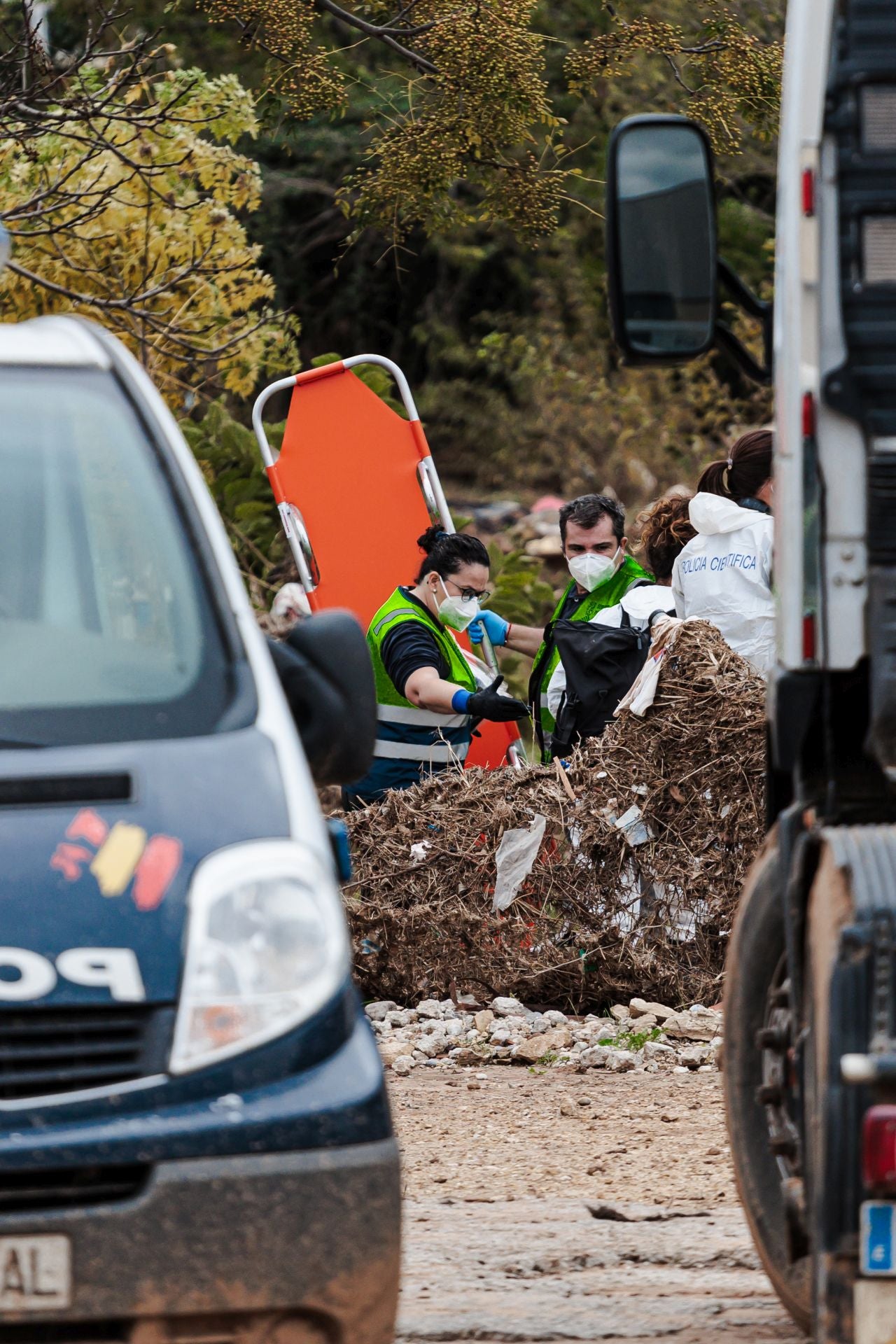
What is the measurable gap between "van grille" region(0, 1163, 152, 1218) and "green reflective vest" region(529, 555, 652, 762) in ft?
18.0

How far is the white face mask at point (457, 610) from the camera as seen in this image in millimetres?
8711

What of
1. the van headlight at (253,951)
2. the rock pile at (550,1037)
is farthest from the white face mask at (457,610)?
the van headlight at (253,951)

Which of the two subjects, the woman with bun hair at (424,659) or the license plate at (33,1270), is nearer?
the license plate at (33,1270)

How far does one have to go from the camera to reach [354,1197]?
3.09 meters

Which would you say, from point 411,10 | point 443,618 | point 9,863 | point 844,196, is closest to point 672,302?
point 844,196

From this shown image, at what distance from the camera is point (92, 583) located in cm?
391

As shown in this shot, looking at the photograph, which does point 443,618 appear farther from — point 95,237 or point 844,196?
point 844,196

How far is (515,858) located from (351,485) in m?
3.01

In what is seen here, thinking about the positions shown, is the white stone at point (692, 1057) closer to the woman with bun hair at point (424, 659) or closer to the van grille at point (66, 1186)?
the woman with bun hair at point (424, 659)

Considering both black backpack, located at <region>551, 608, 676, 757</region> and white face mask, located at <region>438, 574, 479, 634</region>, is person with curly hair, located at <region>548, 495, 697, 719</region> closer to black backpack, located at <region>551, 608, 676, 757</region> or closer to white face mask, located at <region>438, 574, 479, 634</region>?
black backpack, located at <region>551, 608, 676, 757</region>

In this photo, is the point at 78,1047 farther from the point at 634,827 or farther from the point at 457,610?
the point at 457,610

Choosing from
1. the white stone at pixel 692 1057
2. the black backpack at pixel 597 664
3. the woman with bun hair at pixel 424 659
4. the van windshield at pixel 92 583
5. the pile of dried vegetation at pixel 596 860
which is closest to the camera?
the van windshield at pixel 92 583

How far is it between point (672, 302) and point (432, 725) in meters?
5.02

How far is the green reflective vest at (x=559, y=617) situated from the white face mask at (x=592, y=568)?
7cm
